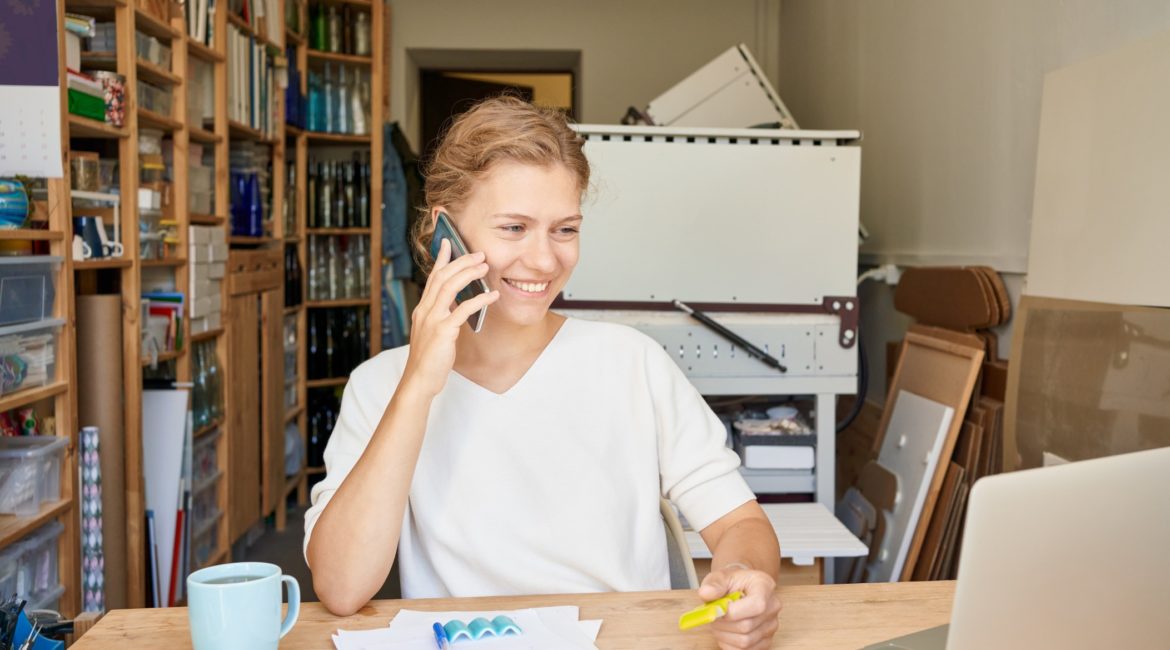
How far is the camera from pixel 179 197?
301cm

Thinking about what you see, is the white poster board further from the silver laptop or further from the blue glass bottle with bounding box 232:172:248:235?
the blue glass bottle with bounding box 232:172:248:235

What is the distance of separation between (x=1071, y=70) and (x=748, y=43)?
3.51 m

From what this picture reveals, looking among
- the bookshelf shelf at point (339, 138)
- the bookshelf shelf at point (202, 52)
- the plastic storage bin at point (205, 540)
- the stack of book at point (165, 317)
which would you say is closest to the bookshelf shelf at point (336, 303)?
the bookshelf shelf at point (339, 138)

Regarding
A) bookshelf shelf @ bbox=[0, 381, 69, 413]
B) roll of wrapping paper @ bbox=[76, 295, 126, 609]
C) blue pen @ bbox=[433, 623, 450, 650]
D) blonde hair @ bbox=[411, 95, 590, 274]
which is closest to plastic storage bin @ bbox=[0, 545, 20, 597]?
bookshelf shelf @ bbox=[0, 381, 69, 413]

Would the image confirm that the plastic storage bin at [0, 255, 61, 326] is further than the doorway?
No

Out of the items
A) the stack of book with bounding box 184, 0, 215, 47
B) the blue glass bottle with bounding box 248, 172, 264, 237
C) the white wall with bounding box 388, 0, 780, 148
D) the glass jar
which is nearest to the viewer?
the stack of book with bounding box 184, 0, 215, 47

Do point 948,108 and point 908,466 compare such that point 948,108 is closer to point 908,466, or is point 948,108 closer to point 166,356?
point 908,466

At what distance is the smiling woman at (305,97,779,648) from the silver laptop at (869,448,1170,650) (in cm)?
57

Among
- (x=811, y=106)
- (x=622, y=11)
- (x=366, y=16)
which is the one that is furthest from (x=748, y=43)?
(x=366, y=16)

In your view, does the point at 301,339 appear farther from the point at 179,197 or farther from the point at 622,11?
the point at 622,11

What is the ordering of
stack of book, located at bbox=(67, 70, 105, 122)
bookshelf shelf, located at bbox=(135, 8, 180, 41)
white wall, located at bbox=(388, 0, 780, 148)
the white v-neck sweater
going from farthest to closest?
white wall, located at bbox=(388, 0, 780, 148), bookshelf shelf, located at bbox=(135, 8, 180, 41), stack of book, located at bbox=(67, 70, 105, 122), the white v-neck sweater

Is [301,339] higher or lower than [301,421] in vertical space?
higher

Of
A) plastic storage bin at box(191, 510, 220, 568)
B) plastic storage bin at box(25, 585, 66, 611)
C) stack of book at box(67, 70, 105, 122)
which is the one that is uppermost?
stack of book at box(67, 70, 105, 122)

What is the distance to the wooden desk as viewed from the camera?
1.01 metres
